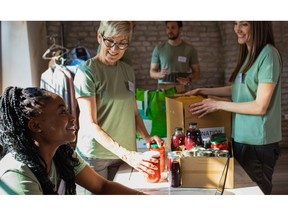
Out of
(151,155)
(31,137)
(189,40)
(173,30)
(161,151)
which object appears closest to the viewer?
(31,137)

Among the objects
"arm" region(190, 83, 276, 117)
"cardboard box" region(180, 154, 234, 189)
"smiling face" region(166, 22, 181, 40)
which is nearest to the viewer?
"cardboard box" region(180, 154, 234, 189)

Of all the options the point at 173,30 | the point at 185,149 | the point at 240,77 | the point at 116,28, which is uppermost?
the point at 173,30

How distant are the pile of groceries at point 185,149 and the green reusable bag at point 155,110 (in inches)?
25.5

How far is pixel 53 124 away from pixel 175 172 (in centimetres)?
47

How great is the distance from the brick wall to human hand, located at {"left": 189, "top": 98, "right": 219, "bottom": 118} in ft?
7.69

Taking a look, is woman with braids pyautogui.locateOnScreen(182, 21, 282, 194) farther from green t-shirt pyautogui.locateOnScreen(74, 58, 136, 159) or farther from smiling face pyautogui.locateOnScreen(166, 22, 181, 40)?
smiling face pyautogui.locateOnScreen(166, 22, 181, 40)

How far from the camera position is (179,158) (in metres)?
1.32

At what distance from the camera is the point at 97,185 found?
1367 mm

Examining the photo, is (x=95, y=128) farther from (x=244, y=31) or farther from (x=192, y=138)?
(x=244, y=31)

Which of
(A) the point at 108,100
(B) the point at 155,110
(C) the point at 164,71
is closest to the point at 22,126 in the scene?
(A) the point at 108,100

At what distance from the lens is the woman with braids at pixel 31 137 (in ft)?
3.36

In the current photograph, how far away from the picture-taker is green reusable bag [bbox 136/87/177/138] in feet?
7.12

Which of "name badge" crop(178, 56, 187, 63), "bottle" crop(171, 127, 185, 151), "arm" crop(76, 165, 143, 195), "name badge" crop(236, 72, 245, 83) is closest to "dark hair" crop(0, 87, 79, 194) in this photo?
"arm" crop(76, 165, 143, 195)
